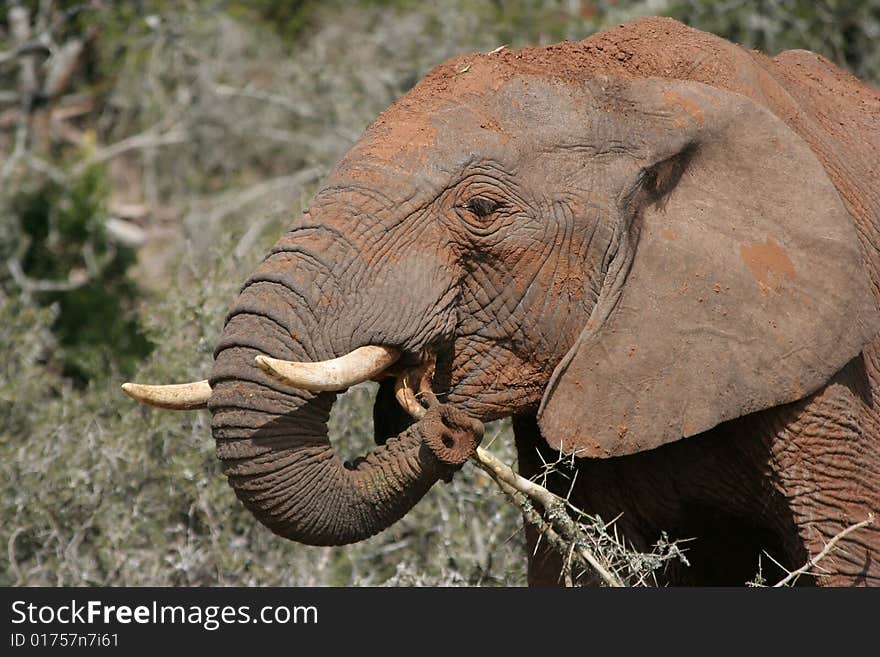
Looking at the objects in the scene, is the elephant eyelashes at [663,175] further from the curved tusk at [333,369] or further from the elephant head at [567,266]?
the curved tusk at [333,369]

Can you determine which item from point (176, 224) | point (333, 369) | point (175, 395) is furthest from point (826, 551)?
point (176, 224)

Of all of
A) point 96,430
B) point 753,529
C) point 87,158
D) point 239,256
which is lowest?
point 87,158

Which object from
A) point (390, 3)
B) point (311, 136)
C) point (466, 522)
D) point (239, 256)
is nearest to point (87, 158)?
point (311, 136)

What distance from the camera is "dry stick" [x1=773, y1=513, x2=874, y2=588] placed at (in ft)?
12.3

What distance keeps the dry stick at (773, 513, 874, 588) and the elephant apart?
0.11 feet

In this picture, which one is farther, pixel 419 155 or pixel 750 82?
pixel 750 82

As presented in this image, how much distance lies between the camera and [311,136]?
10156 millimetres

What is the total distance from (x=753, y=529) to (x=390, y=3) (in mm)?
7696

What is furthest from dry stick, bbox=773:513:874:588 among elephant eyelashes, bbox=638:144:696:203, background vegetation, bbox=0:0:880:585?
background vegetation, bbox=0:0:880:585

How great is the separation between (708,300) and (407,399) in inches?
32.8

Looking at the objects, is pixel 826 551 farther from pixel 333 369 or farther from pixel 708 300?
pixel 333 369

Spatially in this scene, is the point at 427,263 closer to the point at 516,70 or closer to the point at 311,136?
the point at 516,70

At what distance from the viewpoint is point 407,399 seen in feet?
12.2

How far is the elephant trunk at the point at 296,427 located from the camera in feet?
11.6
